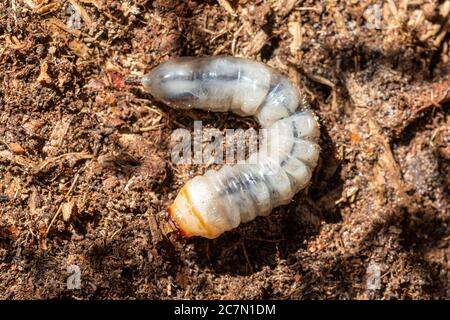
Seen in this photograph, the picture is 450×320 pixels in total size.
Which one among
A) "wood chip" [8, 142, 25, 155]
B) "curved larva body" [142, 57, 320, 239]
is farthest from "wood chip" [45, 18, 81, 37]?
"wood chip" [8, 142, 25, 155]

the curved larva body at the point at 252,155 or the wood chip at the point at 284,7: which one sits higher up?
the wood chip at the point at 284,7

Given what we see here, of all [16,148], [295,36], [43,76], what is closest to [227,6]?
[295,36]

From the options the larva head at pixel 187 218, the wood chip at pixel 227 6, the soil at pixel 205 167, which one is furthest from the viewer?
the wood chip at pixel 227 6

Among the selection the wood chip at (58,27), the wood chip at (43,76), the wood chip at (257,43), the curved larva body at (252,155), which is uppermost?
the wood chip at (58,27)

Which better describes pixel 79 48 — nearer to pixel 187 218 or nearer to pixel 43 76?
pixel 43 76

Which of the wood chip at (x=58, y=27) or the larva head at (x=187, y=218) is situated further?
the wood chip at (x=58, y=27)

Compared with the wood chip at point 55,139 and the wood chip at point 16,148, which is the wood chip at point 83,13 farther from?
the wood chip at point 16,148

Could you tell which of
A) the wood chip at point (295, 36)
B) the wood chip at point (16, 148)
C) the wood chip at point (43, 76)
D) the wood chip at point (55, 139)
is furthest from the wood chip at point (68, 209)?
the wood chip at point (295, 36)
